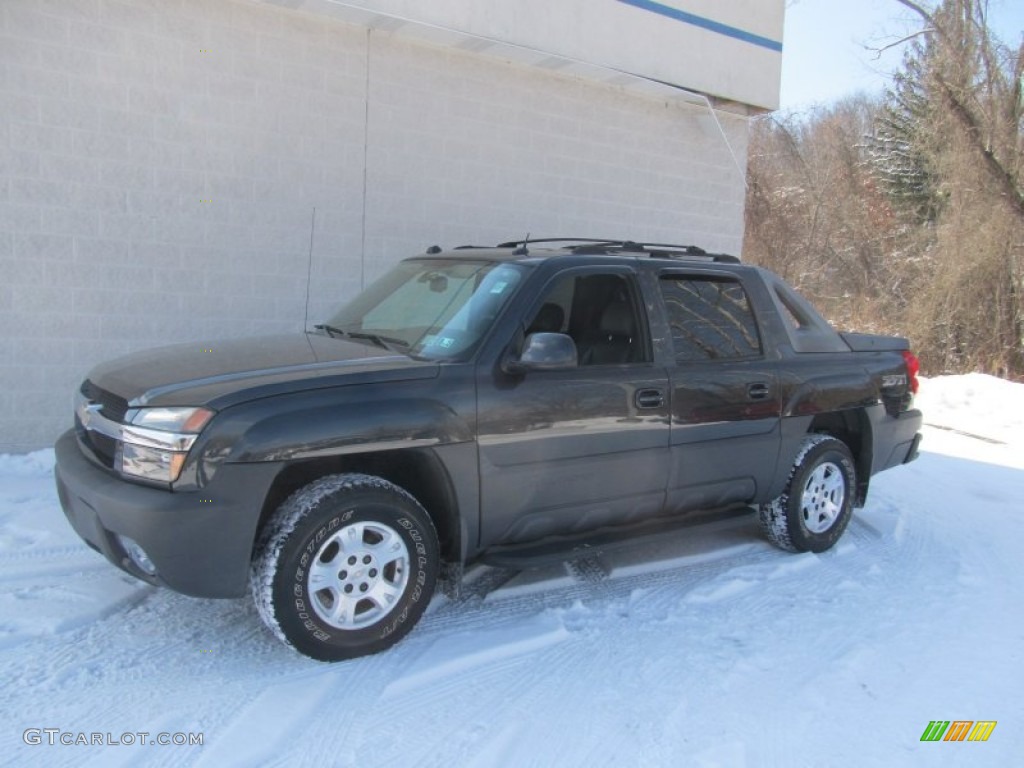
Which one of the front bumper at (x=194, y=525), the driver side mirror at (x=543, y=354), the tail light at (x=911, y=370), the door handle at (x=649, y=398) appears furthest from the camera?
the tail light at (x=911, y=370)

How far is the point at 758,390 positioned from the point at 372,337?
2256mm

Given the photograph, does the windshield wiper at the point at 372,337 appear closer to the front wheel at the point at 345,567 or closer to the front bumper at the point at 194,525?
the front wheel at the point at 345,567

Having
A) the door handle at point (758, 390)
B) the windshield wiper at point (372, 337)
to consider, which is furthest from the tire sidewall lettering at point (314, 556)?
the door handle at point (758, 390)

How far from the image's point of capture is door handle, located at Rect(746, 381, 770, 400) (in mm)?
4629

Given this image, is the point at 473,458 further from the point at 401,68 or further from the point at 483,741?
the point at 401,68

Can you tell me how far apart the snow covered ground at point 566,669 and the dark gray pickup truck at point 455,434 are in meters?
0.32

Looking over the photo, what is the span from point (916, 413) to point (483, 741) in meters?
4.27

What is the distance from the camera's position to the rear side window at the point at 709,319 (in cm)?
443

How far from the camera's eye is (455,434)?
140 inches

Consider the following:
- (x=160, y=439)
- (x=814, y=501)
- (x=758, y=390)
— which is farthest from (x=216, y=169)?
(x=814, y=501)

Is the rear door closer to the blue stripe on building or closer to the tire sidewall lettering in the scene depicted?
the tire sidewall lettering

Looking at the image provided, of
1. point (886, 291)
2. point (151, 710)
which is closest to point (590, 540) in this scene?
point (151, 710)

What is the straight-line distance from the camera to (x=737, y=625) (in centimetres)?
399

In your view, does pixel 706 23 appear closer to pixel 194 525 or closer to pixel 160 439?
pixel 160 439
